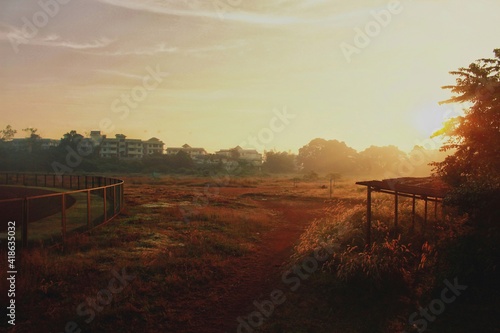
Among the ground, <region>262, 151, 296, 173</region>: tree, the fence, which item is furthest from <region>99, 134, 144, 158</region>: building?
the ground

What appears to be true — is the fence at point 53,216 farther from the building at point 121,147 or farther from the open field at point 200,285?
the building at point 121,147

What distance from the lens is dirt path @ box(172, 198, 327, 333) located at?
7.65 meters

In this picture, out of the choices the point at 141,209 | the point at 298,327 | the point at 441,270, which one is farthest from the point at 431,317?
the point at 141,209

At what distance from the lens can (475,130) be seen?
12352 mm

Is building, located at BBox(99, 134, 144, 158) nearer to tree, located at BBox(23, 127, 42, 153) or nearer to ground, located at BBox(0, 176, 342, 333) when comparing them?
tree, located at BBox(23, 127, 42, 153)

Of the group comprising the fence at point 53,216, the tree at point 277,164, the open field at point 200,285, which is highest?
the tree at point 277,164

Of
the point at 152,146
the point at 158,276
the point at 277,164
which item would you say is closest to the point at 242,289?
the point at 158,276

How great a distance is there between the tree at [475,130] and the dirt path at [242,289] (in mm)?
6581

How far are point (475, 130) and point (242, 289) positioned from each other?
31.9 feet

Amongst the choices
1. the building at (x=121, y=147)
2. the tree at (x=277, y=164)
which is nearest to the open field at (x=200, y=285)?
the tree at (x=277, y=164)

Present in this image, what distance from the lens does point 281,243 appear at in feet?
51.6

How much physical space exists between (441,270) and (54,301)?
8.91m

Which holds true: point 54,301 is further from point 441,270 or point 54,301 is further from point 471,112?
point 471,112

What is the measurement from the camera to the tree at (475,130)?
11.7m
